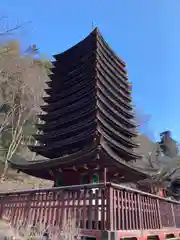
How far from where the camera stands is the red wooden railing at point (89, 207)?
563 centimetres

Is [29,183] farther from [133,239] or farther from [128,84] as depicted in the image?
[133,239]

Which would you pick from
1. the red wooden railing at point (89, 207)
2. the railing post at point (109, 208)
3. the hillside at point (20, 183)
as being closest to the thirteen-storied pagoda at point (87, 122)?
the red wooden railing at point (89, 207)

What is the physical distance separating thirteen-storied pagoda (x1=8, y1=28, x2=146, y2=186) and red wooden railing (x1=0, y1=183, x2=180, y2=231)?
240 cm

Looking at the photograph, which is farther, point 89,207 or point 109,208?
point 89,207

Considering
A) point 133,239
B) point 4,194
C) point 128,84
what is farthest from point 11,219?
point 128,84

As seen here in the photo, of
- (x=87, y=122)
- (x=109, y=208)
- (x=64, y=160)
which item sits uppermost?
(x=87, y=122)

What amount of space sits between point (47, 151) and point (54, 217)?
640 cm

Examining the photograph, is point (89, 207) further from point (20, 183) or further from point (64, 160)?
point (20, 183)

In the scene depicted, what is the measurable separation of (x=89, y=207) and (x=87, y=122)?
19.7 ft

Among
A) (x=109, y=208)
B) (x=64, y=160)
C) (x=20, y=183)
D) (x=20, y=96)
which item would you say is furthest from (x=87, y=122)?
(x=20, y=96)

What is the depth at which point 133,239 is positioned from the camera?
20.6 feet

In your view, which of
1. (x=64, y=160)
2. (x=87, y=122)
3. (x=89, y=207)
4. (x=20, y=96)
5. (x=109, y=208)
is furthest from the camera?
(x=20, y=96)

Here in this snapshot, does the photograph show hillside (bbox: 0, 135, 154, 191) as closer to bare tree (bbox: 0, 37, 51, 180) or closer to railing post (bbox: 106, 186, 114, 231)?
bare tree (bbox: 0, 37, 51, 180)

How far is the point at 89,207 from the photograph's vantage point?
576 cm
